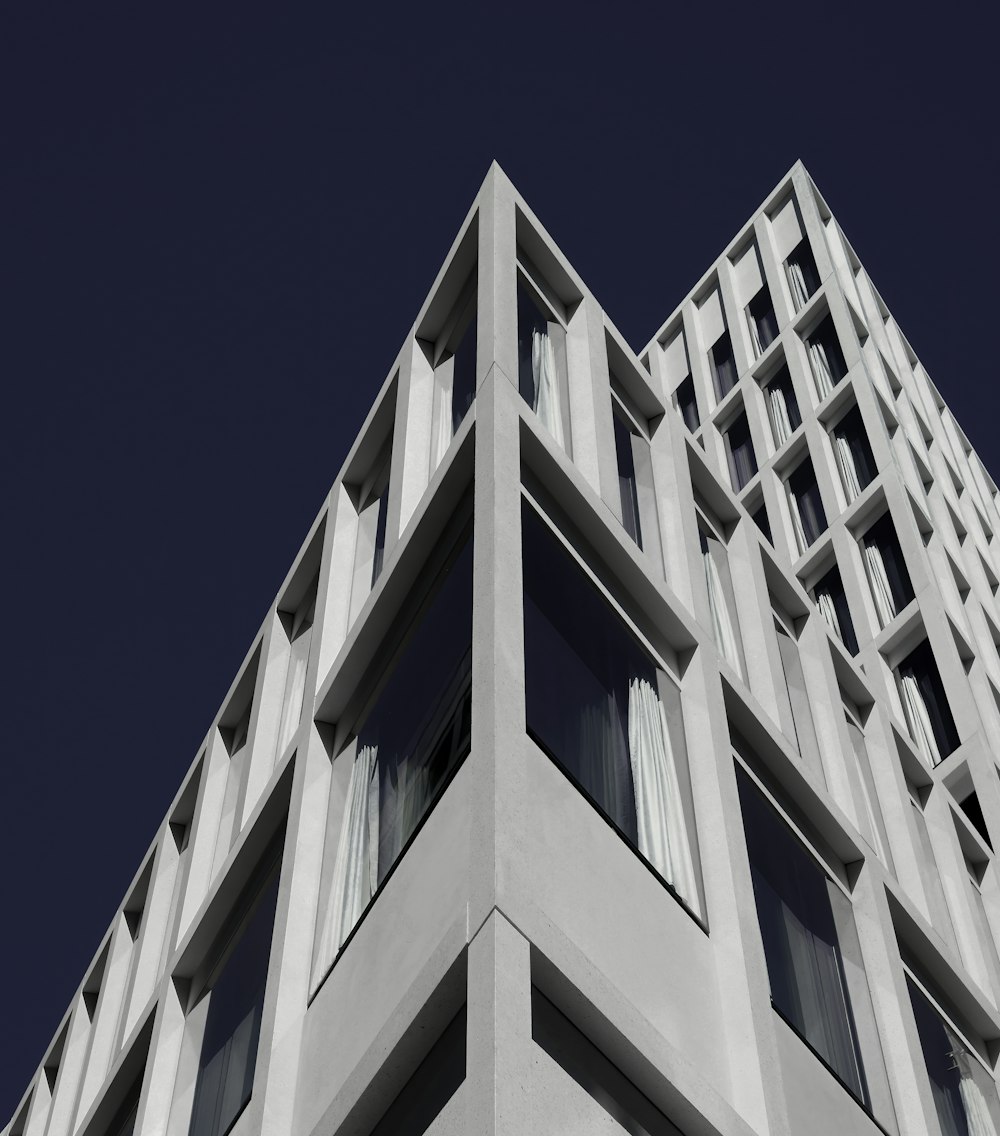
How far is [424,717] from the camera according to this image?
1221 cm

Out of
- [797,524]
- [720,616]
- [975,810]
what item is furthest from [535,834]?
[797,524]

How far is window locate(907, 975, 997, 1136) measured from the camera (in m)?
14.7

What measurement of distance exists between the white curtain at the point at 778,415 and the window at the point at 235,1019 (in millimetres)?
23175

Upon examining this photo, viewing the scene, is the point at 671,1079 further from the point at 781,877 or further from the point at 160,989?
the point at 160,989

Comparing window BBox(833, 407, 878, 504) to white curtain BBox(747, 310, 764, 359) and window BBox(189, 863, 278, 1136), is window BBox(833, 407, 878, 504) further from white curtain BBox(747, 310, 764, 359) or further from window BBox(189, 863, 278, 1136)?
window BBox(189, 863, 278, 1136)

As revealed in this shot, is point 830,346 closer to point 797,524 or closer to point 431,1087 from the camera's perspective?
point 797,524

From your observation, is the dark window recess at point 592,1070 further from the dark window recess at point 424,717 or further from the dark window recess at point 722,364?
the dark window recess at point 722,364

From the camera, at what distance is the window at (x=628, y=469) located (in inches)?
612

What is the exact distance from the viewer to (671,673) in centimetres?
1395

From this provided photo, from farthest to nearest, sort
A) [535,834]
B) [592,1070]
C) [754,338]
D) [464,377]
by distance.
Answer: [754,338], [464,377], [535,834], [592,1070]

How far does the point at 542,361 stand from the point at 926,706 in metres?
15.3

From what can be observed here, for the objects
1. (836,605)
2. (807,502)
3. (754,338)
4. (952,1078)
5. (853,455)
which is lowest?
(952,1078)

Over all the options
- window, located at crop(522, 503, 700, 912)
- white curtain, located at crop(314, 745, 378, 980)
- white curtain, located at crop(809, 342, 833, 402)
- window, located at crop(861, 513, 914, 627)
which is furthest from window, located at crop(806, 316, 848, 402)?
white curtain, located at crop(314, 745, 378, 980)

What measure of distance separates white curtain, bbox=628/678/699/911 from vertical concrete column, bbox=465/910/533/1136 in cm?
273
